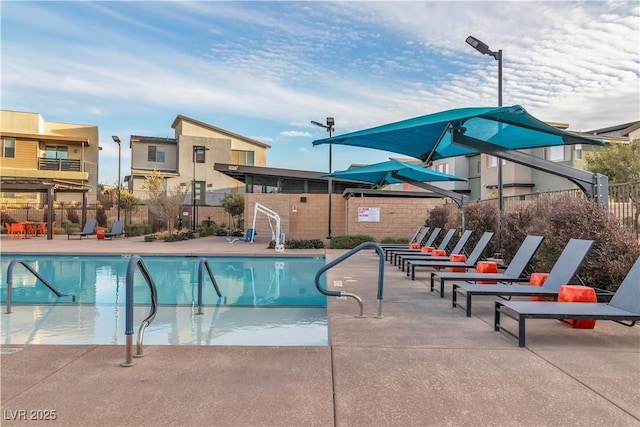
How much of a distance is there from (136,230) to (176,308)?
19903mm

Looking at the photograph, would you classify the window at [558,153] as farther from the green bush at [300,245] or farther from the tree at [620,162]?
the green bush at [300,245]

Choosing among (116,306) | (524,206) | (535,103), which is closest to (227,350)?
(116,306)

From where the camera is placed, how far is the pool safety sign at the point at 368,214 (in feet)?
59.7

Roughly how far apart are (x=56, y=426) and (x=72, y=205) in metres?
30.7

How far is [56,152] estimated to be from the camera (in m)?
31.8

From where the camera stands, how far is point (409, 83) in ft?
48.0

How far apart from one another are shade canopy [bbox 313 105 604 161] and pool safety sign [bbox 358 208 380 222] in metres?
9.52

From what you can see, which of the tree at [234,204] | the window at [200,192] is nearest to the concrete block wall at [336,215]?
the tree at [234,204]

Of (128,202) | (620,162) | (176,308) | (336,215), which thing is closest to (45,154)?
(128,202)

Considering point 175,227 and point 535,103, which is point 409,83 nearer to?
point 535,103

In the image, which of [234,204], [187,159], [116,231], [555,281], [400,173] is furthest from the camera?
[187,159]

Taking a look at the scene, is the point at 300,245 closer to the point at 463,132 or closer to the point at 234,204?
the point at 234,204

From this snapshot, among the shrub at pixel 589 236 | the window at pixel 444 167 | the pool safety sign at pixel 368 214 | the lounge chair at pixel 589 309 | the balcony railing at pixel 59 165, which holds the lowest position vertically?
the lounge chair at pixel 589 309

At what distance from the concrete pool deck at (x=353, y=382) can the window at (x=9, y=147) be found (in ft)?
109
